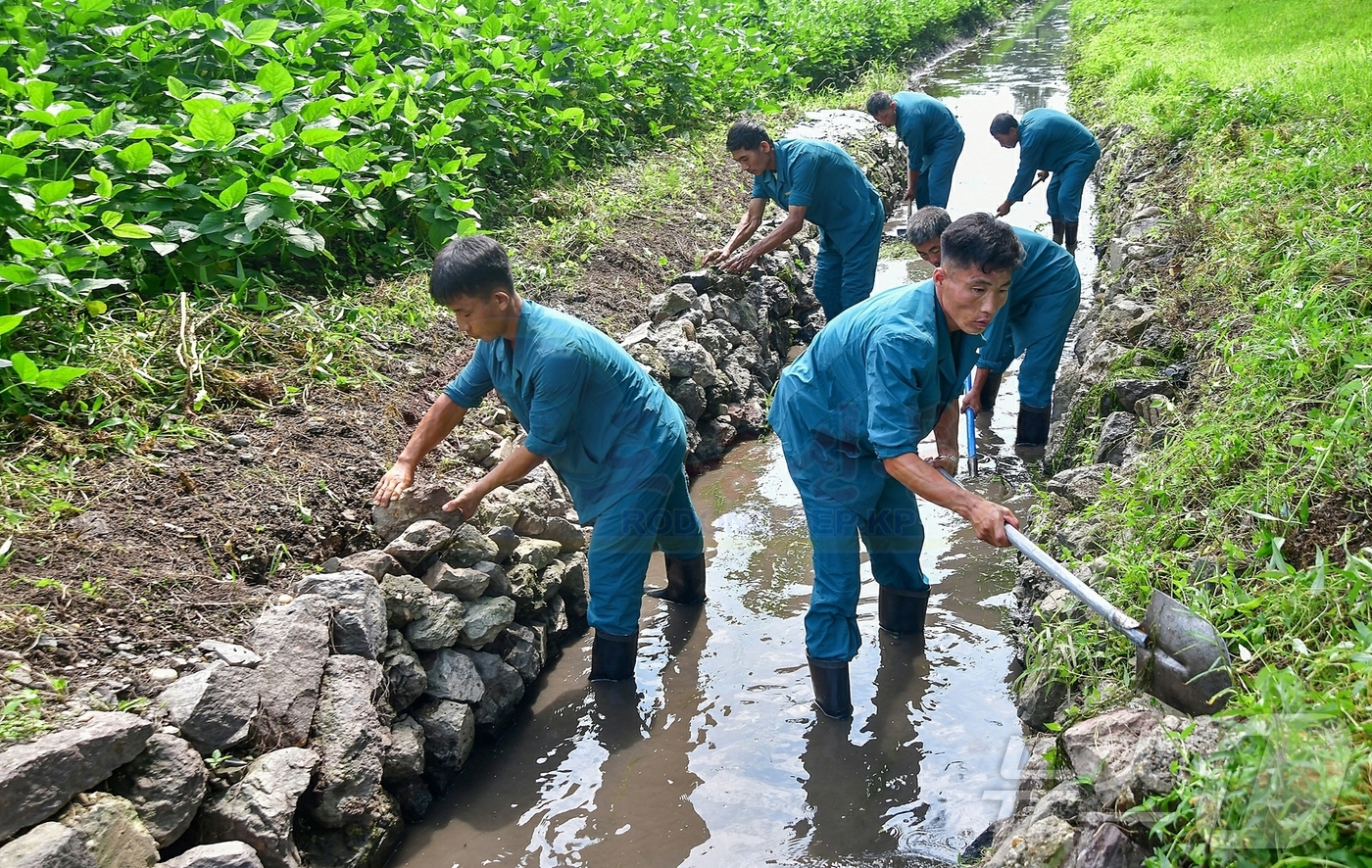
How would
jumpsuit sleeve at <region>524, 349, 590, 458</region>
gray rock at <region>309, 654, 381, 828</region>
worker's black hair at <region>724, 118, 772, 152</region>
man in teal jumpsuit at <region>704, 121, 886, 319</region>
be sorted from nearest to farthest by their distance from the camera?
gray rock at <region>309, 654, 381, 828</region>
jumpsuit sleeve at <region>524, 349, 590, 458</region>
worker's black hair at <region>724, 118, 772, 152</region>
man in teal jumpsuit at <region>704, 121, 886, 319</region>

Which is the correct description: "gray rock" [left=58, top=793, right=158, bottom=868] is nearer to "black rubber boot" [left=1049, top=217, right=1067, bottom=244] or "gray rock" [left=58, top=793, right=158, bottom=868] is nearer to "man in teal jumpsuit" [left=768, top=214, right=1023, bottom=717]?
"man in teal jumpsuit" [left=768, top=214, right=1023, bottom=717]

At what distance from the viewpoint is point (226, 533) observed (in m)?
3.65

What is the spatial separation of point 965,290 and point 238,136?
4.04 metres

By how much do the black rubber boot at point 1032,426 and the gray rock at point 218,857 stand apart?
479cm

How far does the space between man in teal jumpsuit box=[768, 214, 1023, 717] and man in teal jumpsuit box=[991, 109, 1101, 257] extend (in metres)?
4.49

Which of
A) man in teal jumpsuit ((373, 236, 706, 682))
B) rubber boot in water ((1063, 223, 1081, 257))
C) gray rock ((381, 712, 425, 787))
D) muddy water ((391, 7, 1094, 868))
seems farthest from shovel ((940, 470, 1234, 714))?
rubber boot in water ((1063, 223, 1081, 257))

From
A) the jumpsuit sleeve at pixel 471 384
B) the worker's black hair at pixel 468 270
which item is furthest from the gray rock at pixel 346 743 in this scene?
the worker's black hair at pixel 468 270

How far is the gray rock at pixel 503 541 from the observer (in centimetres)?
421

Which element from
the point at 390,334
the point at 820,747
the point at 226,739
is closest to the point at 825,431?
the point at 820,747

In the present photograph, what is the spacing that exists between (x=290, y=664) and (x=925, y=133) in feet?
25.2

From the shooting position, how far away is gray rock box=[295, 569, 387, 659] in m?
3.50

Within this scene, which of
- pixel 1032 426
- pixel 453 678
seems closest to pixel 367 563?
pixel 453 678

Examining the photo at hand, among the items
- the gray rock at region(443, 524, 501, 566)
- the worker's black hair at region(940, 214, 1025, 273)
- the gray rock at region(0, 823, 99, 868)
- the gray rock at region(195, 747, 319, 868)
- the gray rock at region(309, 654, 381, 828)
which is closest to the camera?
the gray rock at region(0, 823, 99, 868)

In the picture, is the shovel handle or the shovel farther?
the shovel handle
